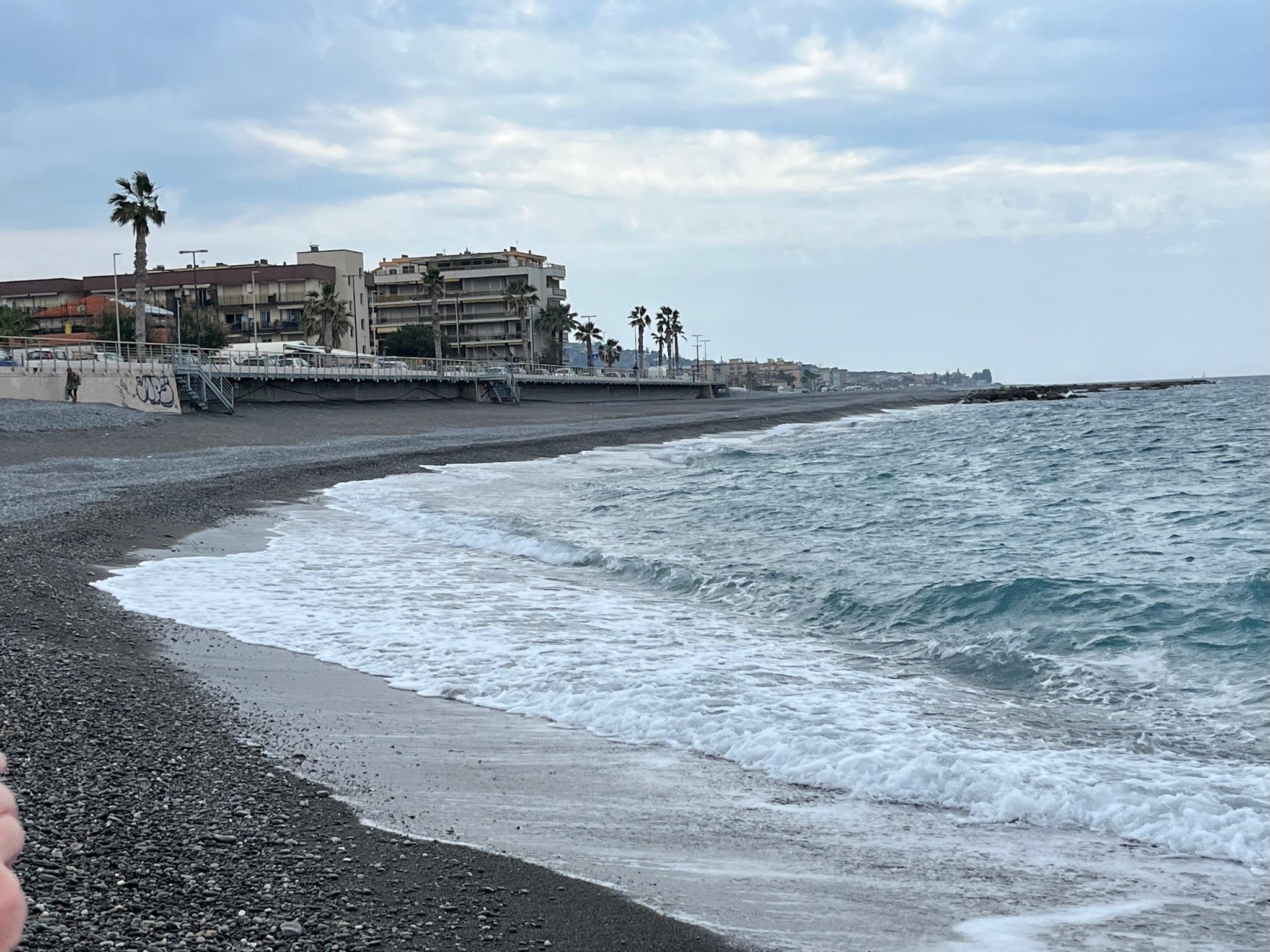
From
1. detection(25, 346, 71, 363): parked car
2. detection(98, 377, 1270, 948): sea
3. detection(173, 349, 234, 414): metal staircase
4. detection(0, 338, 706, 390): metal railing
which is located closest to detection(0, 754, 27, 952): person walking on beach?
detection(98, 377, 1270, 948): sea

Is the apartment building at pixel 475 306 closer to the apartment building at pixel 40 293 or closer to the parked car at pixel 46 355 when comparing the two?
the apartment building at pixel 40 293

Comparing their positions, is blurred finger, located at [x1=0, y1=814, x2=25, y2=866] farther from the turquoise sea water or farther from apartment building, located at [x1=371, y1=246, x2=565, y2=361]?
apartment building, located at [x1=371, y1=246, x2=565, y2=361]

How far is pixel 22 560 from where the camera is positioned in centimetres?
1236

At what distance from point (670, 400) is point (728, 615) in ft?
284

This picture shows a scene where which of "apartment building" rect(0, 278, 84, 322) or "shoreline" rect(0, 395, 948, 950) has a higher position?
"apartment building" rect(0, 278, 84, 322)

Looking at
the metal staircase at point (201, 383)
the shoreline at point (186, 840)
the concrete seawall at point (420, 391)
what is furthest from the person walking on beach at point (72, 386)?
the shoreline at point (186, 840)

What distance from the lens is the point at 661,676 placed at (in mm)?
8461

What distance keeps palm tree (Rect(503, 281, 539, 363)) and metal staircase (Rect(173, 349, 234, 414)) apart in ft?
205

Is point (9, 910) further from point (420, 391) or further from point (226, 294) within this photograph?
point (226, 294)

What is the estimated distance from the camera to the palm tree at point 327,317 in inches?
3356

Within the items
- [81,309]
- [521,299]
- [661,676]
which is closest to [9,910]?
[661,676]

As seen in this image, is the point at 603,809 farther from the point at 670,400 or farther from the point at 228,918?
the point at 670,400

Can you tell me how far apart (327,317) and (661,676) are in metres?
81.3

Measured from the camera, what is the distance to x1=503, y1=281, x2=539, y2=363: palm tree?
108 meters
